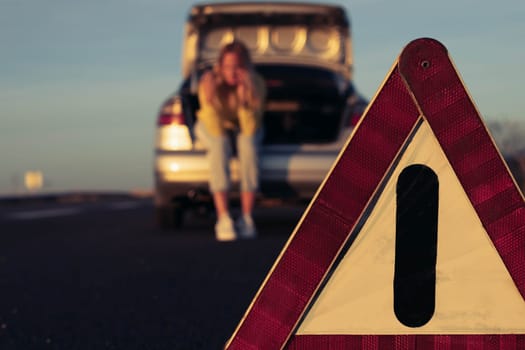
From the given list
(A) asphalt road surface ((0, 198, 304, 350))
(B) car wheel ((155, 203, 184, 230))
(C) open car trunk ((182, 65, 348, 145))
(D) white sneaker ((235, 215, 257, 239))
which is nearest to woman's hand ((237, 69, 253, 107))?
(C) open car trunk ((182, 65, 348, 145))

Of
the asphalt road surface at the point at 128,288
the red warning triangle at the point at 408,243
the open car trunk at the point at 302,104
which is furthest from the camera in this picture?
the open car trunk at the point at 302,104

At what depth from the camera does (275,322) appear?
2100 millimetres

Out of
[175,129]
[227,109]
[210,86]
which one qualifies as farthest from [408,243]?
[175,129]

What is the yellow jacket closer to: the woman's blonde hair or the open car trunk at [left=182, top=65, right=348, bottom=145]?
the woman's blonde hair

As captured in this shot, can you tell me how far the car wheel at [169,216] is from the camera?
9.08 meters

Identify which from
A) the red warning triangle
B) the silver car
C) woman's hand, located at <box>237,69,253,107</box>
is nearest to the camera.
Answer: the red warning triangle

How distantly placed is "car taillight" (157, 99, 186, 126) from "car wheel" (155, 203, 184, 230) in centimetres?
92

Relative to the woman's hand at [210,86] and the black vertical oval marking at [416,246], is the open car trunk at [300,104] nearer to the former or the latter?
the woman's hand at [210,86]

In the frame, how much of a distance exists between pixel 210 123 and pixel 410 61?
20.2 ft

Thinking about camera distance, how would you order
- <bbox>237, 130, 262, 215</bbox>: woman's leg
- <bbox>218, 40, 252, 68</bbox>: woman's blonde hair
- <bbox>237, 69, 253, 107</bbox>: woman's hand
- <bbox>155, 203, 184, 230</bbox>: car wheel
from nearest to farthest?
<bbox>218, 40, 252, 68</bbox>: woman's blonde hair → <bbox>237, 69, 253, 107</bbox>: woman's hand → <bbox>237, 130, 262, 215</bbox>: woman's leg → <bbox>155, 203, 184, 230</bbox>: car wheel

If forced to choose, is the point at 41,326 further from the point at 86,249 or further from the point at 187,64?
the point at 187,64

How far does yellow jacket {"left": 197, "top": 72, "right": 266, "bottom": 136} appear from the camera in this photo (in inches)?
321

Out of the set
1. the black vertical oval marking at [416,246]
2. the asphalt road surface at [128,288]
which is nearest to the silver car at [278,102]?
the asphalt road surface at [128,288]

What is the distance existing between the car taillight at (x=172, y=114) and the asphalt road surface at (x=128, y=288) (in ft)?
3.54
